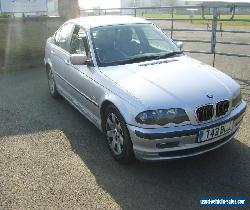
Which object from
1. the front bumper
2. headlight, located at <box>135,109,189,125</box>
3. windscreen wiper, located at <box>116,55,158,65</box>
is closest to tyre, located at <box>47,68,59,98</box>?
windscreen wiper, located at <box>116,55,158,65</box>

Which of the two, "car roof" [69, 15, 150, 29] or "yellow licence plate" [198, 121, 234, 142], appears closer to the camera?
"yellow licence plate" [198, 121, 234, 142]

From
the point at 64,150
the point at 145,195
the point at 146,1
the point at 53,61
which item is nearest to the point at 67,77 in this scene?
the point at 53,61

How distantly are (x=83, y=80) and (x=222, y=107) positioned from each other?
81.2 inches

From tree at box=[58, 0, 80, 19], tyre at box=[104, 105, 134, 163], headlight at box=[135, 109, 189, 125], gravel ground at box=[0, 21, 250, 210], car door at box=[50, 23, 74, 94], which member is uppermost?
tree at box=[58, 0, 80, 19]

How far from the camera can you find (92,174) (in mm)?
3951

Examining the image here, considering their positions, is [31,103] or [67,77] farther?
[31,103]

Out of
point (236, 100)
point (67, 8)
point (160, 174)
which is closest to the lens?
point (160, 174)

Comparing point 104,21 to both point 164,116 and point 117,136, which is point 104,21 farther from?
point 164,116

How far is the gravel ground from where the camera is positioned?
3436 millimetres

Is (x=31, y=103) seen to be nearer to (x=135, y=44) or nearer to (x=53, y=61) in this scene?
(x=53, y=61)

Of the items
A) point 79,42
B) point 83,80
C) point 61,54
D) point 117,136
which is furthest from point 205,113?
point 61,54

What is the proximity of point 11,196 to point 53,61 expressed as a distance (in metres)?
3.42

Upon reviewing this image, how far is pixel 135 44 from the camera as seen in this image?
498cm

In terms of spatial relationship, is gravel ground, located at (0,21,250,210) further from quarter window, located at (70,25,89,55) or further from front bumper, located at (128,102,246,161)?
quarter window, located at (70,25,89,55)
